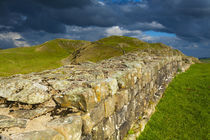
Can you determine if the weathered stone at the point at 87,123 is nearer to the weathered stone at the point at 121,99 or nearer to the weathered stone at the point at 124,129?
the weathered stone at the point at 121,99

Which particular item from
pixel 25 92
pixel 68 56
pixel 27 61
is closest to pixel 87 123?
pixel 25 92

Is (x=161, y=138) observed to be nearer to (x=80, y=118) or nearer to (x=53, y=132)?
(x=80, y=118)

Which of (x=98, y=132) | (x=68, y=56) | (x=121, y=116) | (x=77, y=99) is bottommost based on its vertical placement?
(x=121, y=116)

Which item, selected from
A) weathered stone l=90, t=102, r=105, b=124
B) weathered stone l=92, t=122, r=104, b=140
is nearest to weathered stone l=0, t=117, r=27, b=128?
weathered stone l=90, t=102, r=105, b=124

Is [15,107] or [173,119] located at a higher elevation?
[15,107]

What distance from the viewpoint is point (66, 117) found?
333cm

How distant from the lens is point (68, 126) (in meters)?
2.96

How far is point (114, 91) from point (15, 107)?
2917 millimetres

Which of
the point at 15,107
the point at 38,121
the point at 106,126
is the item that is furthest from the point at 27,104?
the point at 106,126

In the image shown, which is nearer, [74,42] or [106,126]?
[106,126]

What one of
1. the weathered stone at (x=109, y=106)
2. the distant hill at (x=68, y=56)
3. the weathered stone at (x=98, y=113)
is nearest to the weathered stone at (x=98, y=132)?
the weathered stone at (x=98, y=113)

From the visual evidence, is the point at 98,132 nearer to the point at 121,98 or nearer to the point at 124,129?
the point at 121,98

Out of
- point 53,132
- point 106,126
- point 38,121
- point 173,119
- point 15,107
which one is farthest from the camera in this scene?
point 173,119

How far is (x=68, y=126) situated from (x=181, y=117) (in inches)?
302
